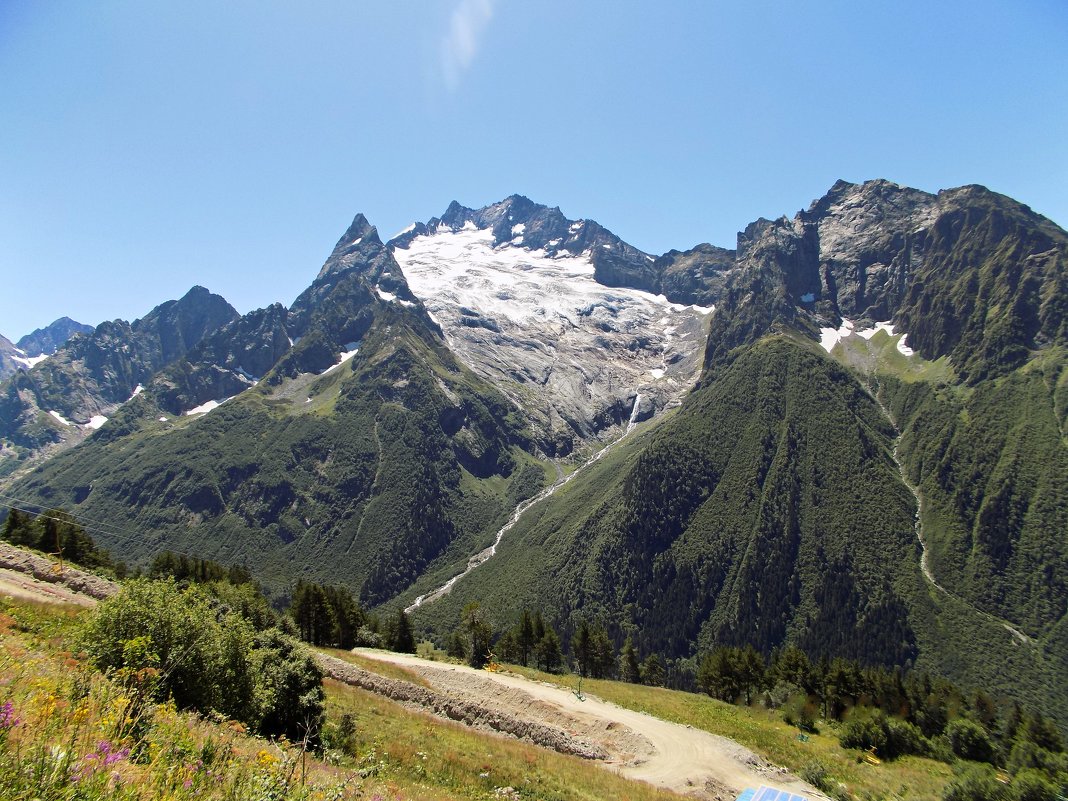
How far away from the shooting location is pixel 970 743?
4856cm

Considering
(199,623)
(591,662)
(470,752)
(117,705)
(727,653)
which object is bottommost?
(591,662)

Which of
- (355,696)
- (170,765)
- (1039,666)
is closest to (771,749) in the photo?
(355,696)

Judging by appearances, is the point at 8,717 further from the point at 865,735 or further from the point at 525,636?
the point at 525,636

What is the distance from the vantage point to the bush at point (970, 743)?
48.0m

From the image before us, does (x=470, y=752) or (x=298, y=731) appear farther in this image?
(x=470, y=752)

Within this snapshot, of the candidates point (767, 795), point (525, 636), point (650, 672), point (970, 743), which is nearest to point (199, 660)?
point (767, 795)

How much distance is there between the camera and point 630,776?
32.4 meters

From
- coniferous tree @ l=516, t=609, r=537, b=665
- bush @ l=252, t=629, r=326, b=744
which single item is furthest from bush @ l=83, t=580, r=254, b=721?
coniferous tree @ l=516, t=609, r=537, b=665

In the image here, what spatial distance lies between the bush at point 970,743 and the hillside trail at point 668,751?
21.8 metres

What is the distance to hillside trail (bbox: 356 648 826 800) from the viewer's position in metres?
33.5

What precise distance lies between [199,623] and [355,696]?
1829 centimetres

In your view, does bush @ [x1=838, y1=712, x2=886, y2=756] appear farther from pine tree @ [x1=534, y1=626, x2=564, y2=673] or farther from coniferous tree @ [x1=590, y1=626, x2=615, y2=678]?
coniferous tree @ [x1=590, y1=626, x2=615, y2=678]

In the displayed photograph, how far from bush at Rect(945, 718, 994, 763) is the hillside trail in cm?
2183

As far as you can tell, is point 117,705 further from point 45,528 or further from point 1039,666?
point 1039,666
